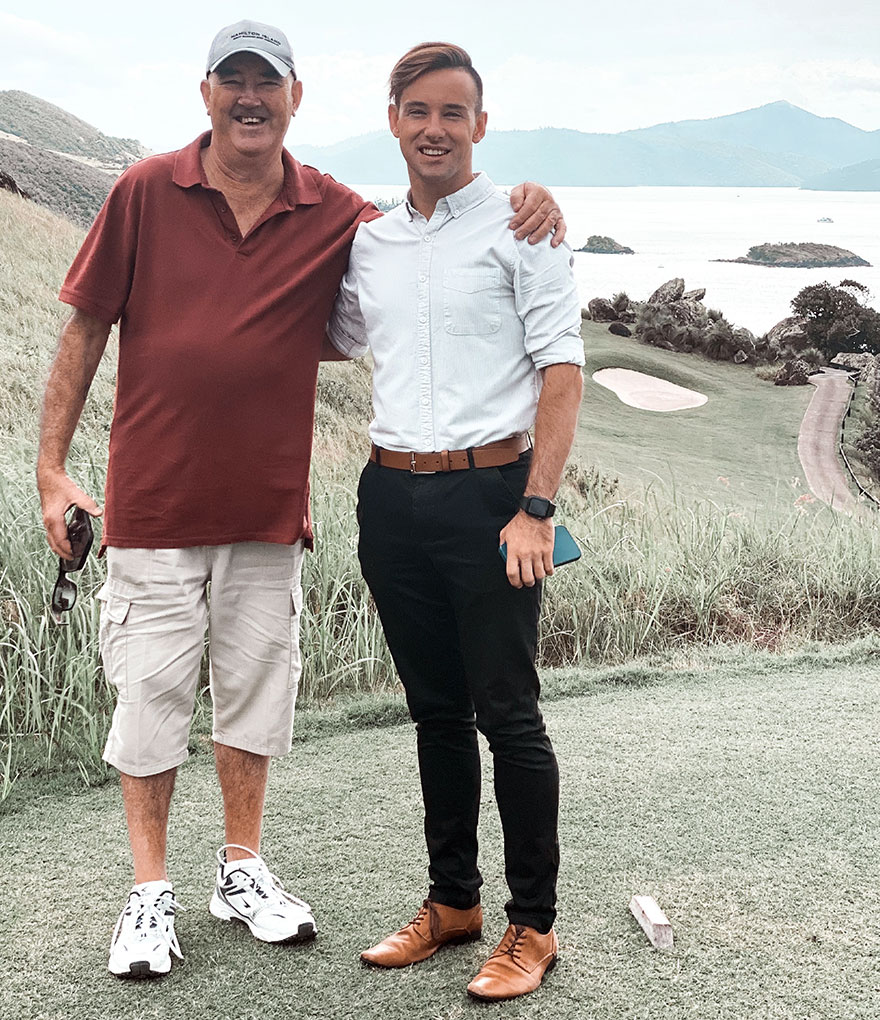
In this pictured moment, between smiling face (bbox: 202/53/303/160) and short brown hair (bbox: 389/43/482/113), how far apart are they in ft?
0.83

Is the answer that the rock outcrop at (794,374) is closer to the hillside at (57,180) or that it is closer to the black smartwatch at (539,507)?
the hillside at (57,180)

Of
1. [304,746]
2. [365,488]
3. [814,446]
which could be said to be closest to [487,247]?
[365,488]

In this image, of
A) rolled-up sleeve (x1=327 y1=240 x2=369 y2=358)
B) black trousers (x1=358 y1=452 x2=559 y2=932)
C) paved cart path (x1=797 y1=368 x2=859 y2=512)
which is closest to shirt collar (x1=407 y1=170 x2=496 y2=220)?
rolled-up sleeve (x1=327 y1=240 x2=369 y2=358)

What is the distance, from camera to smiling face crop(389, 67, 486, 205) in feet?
5.83

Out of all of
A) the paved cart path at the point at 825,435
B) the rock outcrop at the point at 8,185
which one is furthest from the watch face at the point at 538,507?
the rock outcrop at the point at 8,185

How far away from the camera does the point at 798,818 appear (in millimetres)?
2576

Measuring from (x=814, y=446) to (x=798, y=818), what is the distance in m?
19.4

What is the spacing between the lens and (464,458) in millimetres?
1794

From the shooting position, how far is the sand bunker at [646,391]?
23156mm

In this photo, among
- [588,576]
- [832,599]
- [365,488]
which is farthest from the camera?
[832,599]

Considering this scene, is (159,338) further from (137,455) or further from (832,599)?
(832,599)

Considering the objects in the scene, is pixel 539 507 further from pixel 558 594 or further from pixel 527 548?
pixel 558 594

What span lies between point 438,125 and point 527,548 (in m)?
0.70

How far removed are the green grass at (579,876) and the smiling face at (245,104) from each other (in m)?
1.48
